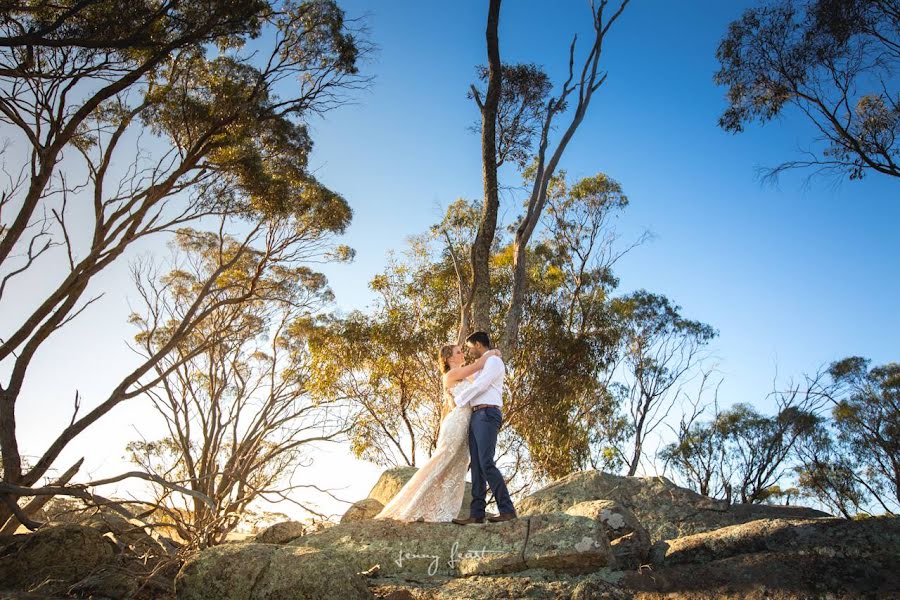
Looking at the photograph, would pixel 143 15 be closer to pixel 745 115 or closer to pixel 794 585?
pixel 794 585

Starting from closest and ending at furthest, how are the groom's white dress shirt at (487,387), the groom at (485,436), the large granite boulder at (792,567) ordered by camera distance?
the large granite boulder at (792,567), the groom at (485,436), the groom's white dress shirt at (487,387)

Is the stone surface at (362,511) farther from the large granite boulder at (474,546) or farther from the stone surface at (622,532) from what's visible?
the stone surface at (622,532)

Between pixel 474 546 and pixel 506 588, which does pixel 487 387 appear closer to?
pixel 474 546

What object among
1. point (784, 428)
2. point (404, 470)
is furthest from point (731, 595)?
point (784, 428)

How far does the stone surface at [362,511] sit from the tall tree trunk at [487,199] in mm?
2725

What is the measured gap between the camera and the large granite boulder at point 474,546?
4637mm

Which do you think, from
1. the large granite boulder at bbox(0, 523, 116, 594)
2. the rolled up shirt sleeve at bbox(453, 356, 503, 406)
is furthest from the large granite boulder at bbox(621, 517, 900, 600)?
the large granite boulder at bbox(0, 523, 116, 594)

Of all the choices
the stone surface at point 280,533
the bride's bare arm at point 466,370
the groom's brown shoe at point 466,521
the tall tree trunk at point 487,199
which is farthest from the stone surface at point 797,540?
the tall tree trunk at point 487,199

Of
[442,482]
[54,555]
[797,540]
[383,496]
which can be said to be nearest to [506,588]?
[442,482]

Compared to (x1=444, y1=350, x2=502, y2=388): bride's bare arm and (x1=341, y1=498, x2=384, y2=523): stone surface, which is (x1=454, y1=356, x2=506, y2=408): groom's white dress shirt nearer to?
(x1=444, y1=350, x2=502, y2=388): bride's bare arm

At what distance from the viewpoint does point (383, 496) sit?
870cm

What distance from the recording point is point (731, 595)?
148 inches

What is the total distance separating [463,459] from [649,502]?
119 inches

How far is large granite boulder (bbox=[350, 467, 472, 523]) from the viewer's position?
808 cm
